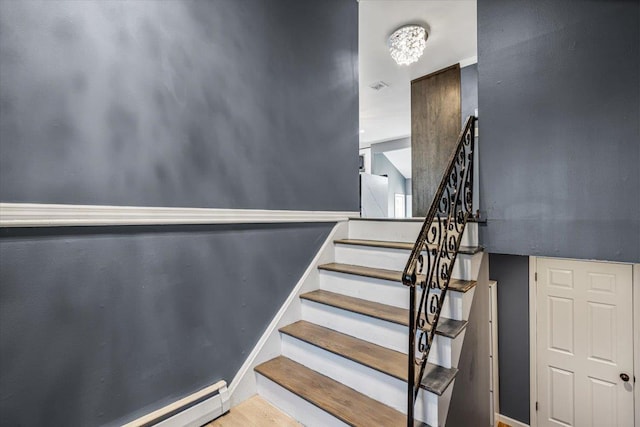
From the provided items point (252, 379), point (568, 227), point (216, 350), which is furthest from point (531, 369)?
point (216, 350)

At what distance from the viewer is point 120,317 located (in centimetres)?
132

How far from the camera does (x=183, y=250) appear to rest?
1541 mm

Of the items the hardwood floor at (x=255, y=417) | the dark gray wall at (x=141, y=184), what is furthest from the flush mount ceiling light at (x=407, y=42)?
the hardwood floor at (x=255, y=417)

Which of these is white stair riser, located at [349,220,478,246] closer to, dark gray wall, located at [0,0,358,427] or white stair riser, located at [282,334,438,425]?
dark gray wall, located at [0,0,358,427]

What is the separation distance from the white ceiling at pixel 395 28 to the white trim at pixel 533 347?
2830 mm

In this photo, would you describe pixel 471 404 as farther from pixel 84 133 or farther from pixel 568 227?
pixel 84 133

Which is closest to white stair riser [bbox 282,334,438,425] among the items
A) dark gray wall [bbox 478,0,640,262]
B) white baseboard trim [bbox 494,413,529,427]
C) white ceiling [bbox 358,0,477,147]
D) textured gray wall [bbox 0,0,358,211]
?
textured gray wall [bbox 0,0,358,211]

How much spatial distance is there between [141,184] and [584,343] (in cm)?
457

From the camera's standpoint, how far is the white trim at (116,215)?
1.08 m

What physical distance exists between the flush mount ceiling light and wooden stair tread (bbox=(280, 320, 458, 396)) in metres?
3.12

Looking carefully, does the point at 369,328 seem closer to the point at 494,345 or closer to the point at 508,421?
the point at 494,345

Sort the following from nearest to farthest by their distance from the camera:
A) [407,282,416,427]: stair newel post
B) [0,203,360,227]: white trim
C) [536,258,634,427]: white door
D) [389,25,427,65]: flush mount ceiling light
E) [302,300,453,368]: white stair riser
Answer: [0,203,360,227]: white trim
[407,282,416,427]: stair newel post
[302,300,453,368]: white stair riser
[536,258,634,427]: white door
[389,25,427,65]: flush mount ceiling light

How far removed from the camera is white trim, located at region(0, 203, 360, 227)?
3.53 feet

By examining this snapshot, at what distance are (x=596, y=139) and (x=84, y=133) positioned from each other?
2.68 m
